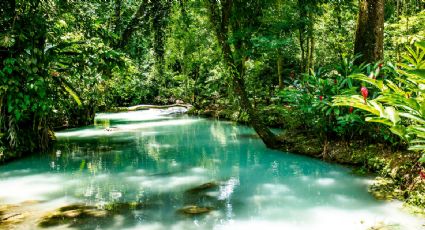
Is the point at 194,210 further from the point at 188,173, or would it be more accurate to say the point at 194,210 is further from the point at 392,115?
the point at 392,115

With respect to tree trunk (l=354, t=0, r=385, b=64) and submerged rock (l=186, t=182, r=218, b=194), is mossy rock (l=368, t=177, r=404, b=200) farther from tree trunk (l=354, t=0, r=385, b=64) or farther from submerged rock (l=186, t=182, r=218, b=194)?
tree trunk (l=354, t=0, r=385, b=64)

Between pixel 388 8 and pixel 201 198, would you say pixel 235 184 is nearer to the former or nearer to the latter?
pixel 201 198

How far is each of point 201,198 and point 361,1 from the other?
5412 mm

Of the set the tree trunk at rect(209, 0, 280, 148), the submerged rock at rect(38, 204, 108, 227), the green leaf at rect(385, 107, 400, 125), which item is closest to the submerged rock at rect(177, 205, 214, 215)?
the submerged rock at rect(38, 204, 108, 227)

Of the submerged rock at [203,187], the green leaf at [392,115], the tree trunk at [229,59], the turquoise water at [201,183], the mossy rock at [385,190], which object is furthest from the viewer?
the tree trunk at [229,59]

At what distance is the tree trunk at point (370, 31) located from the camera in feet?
23.4

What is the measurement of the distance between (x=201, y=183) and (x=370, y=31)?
466cm

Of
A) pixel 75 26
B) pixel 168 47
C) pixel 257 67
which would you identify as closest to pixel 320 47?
pixel 257 67

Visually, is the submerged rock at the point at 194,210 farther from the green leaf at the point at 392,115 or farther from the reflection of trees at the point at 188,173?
the green leaf at the point at 392,115

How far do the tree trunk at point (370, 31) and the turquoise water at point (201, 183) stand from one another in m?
2.49

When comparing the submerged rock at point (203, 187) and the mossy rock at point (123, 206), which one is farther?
the submerged rock at point (203, 187)

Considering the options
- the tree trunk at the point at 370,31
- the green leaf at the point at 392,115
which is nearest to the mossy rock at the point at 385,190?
the green leaf at the point at 392,115

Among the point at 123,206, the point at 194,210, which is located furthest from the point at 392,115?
the point at 123,206

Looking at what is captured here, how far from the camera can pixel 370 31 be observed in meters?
7.17
